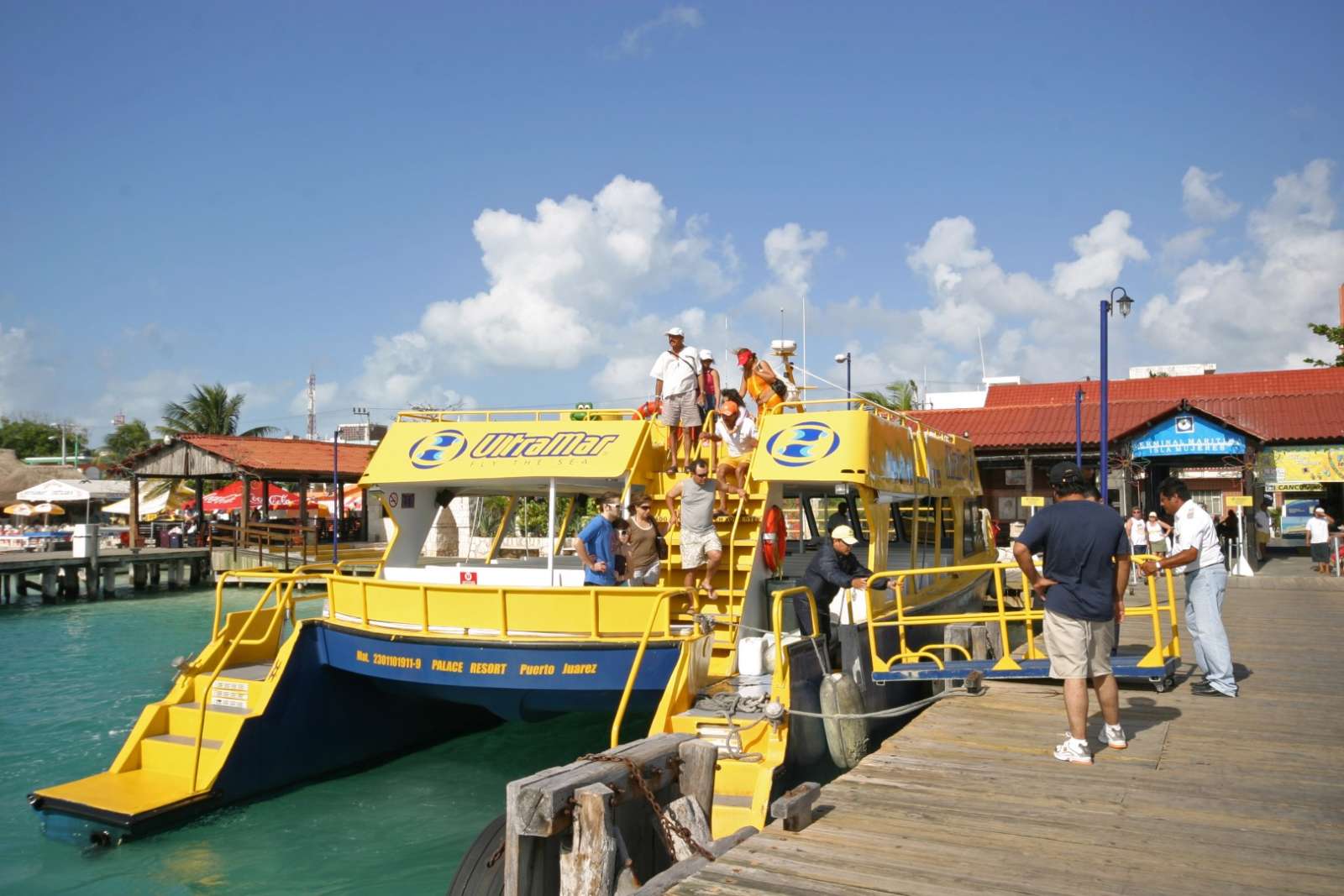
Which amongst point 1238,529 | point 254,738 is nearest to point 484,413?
point 254,738

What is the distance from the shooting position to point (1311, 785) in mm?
5648

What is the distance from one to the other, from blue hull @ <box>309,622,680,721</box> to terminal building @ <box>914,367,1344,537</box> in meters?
16.5

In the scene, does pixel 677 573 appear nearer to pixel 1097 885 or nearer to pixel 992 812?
pixel 992 812

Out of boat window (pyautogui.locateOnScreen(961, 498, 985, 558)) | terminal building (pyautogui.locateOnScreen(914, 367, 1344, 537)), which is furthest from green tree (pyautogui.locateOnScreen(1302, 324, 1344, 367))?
boat window (pyautogui.locateOnScreen(961, 498, 985, 558))

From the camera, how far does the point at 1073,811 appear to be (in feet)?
17.0

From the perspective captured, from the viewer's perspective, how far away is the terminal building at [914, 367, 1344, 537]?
27422 millimetres

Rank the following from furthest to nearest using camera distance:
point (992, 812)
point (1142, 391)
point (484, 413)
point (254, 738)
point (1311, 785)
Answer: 1. point (1142, 391)
2. point (484, 413)
3. point (254, 738)
4. point (1311, 785)
5. point (992, 812)

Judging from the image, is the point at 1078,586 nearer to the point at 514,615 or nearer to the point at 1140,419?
the point at 514,615

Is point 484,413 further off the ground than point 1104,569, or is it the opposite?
point 484,413

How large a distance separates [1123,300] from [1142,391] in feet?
69.9

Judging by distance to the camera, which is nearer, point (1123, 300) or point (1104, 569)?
point (1104, 569)

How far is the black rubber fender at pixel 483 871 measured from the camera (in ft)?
18.8

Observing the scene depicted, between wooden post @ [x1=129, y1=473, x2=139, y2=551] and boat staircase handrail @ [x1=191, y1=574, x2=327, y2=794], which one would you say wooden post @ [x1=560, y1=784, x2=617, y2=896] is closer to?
boat staircase handrail @ [x1=191, y1=574, x2=327, y2=794]

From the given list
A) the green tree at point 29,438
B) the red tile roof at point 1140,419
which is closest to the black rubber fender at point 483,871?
the red tile roof at point 1140,419
